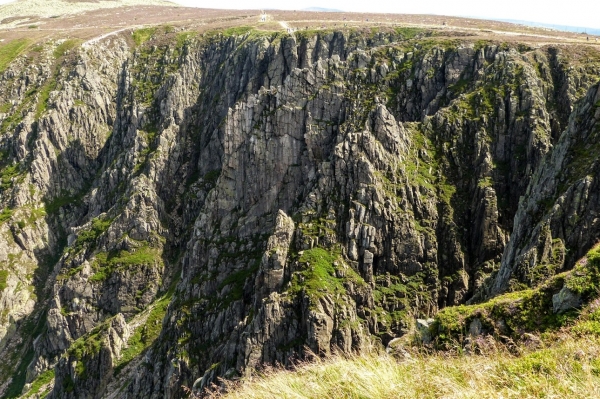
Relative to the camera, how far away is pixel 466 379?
11.5 m

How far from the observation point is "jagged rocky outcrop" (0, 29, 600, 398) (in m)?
58.4

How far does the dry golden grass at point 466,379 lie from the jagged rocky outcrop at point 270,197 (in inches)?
Result: 647

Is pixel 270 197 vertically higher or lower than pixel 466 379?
lower

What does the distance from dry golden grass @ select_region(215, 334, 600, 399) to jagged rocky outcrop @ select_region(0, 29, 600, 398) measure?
16.4m

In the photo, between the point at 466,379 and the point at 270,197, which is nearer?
the point at 466,379

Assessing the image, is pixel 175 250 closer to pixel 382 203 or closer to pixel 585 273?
pixel 382 203

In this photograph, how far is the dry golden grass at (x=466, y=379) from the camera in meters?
10.3

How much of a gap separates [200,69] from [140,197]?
2350 inches

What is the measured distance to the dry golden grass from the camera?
1028cm

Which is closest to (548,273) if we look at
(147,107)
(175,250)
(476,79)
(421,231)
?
(421,231)

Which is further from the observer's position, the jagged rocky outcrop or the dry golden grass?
the jagged rocky outcrop

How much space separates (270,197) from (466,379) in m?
78.2

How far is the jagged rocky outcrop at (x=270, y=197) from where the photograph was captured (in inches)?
2299

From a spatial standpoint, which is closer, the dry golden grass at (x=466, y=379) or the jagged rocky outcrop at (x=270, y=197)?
the dry golden grass at (x=466, y=379)
